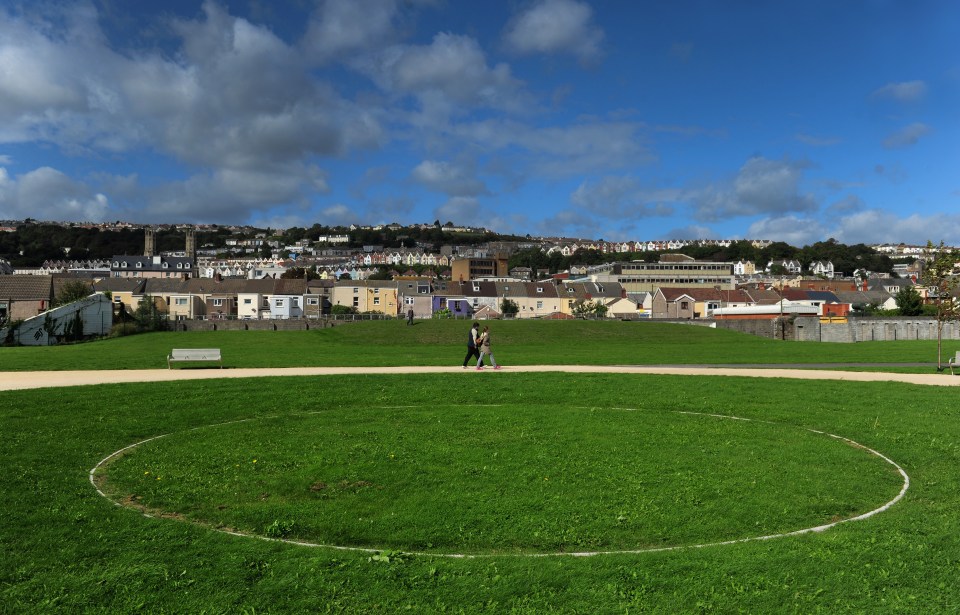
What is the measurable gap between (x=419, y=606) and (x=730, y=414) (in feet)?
43.9

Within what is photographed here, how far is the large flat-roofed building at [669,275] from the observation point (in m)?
141

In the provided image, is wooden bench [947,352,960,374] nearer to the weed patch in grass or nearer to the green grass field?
the green grass field

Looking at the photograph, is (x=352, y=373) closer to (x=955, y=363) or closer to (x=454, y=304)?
(x=955, y=363)

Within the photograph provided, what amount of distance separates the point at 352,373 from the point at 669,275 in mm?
130640

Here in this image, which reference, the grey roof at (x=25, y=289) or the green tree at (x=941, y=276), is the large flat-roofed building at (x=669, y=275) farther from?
the green tree at (x=941, y=276)

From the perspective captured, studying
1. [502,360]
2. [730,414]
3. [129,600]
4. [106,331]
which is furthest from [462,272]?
[129,600]

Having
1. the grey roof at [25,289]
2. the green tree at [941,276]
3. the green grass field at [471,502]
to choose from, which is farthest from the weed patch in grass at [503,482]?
the grey roof at [25,289]

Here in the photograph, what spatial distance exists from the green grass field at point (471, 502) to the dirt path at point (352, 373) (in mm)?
3943

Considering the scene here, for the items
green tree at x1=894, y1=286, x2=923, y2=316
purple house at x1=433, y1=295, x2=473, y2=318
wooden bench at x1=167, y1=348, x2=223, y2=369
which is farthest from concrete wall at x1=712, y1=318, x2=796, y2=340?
wooden bench at x1=167, y1=348, x2=223, y2=369

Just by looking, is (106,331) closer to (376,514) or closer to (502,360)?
(502,360)

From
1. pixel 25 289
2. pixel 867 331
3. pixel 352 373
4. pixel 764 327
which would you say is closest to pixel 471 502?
pixel 352 373

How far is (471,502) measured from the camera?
32.6ft

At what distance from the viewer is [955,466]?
12.6 metres

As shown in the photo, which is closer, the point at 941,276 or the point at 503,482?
the point at 503,482
